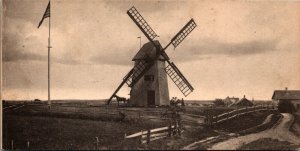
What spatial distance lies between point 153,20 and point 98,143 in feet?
17.6

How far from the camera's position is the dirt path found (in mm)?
14805

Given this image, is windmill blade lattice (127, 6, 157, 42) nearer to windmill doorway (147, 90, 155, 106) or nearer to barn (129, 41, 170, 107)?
barn (129, 41, 170, 107)

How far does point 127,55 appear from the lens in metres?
17.8

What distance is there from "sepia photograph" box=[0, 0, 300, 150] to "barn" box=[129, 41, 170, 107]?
444cm

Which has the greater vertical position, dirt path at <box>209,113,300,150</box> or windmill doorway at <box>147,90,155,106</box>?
windmill doorway at <box>147,90,155,106</box>

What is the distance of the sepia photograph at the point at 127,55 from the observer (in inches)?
607

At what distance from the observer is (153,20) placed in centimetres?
1672

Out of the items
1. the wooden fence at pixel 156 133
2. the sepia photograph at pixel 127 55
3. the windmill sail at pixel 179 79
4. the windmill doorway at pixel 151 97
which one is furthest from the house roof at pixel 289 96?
the windmill doorway at pixel 151 97

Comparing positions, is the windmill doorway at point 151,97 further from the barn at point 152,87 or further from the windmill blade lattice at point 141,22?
the windmill blade lattice at point 141,22

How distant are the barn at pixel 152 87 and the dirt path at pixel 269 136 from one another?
608 cm

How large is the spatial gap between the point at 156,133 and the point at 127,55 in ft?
12.3

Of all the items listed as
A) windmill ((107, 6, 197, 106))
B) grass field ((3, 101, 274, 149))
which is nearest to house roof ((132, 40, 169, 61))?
windmill ((107, 6, 197, 106))

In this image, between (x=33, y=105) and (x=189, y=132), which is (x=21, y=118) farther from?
(x=189, y=132)

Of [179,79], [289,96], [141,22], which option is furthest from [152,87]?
[289,96]
